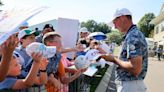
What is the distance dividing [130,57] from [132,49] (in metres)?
0.11

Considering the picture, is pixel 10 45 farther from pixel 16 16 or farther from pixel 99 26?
pixel 99 26

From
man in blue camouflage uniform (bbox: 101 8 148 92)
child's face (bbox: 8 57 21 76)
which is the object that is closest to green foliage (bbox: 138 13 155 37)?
man in blue camouflage uniform (bbox: 101 8 148 92)

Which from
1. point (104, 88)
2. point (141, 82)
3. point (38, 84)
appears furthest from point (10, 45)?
point (104, 88)

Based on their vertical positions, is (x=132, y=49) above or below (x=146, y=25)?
above

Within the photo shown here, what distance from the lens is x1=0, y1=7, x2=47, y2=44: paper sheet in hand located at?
9.61 feet

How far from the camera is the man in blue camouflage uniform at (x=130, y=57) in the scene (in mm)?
4660

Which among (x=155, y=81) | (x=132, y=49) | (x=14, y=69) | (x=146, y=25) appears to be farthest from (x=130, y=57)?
(x=146, y=25)

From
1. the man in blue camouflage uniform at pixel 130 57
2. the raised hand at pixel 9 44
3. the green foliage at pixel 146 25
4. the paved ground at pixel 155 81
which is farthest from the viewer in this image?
the green foliage at pixel 146 25

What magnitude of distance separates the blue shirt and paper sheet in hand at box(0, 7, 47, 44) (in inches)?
70.8

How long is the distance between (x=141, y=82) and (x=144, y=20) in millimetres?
110495

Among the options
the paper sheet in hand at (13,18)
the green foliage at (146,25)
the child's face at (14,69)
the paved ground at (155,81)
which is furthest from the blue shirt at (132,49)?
the green foliage at (146,25)

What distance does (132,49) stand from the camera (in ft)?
15.4

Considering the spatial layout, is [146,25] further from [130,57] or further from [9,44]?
[9,44]

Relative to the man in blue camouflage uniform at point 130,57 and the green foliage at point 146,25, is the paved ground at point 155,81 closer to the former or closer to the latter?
the man in blue camouflage uniform at point 130,57
